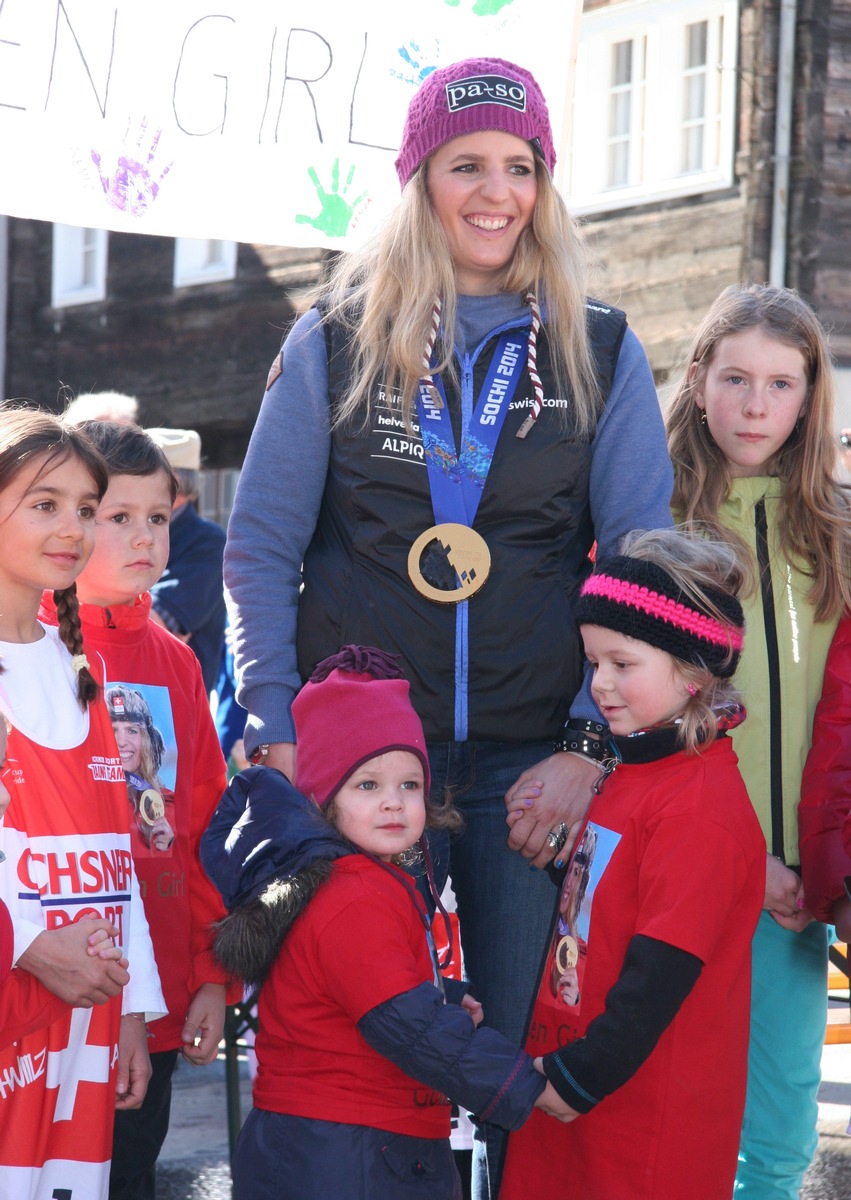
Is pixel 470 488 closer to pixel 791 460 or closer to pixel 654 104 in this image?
pixel 791 460

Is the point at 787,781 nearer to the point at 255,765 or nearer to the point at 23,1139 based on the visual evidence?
the point at 255,765

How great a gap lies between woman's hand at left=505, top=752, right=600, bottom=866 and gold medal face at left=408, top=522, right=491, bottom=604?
36 cm

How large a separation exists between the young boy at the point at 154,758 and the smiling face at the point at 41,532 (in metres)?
0.20

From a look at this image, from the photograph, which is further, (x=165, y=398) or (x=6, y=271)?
(x=6, y=271)

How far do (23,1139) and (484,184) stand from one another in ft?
6.35

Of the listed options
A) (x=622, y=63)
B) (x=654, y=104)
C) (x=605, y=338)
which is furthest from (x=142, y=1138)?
(x=622, y=63)

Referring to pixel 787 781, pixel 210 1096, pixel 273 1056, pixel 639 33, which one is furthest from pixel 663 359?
pixel 273 1056

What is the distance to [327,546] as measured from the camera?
9.94ft

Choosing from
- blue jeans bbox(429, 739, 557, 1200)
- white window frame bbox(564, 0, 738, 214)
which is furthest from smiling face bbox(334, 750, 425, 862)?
white window frame bbox(564, 0, 738, 214)

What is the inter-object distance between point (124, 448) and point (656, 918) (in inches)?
63.1

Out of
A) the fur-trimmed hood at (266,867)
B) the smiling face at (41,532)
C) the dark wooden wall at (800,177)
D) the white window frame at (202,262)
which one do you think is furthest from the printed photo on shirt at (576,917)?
the white window frame at (202,262)

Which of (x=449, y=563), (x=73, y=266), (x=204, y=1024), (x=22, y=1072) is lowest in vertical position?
(x=22, y=1072)

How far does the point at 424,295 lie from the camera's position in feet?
9.82

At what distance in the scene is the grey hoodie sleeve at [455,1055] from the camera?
8.35 ft
